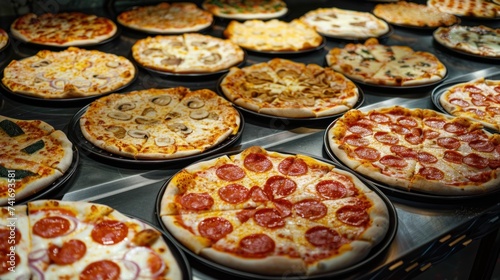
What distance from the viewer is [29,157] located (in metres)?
3.49

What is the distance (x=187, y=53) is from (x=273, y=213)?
2827mm

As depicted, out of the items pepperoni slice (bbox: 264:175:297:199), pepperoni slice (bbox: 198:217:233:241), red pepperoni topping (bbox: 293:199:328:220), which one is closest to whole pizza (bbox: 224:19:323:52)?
pepperoni slice (bbox: 264:175:297:199)

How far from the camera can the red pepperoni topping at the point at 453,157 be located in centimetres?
385

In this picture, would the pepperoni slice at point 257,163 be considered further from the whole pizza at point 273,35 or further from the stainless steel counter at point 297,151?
the whole pizza at point 273,35

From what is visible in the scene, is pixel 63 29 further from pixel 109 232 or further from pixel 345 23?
pixel 109 232

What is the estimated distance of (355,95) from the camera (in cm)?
469

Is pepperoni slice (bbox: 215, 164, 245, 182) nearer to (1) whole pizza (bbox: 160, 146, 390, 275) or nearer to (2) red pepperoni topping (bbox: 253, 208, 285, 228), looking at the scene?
(1) whole pizza (bbox: 160, 146, 390, 275)

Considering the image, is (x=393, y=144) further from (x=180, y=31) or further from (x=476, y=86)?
(x=180, y=31)

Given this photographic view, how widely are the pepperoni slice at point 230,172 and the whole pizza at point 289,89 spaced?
928 mm

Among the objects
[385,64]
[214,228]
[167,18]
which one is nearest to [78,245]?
[214,228]

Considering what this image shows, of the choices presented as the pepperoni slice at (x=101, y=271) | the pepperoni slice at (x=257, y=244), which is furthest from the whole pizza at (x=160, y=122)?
the pepperoni slice at (x=101, y=271)

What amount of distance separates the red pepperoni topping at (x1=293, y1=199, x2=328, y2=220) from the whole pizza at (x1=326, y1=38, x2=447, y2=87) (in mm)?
2165

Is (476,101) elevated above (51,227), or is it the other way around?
(51,227)

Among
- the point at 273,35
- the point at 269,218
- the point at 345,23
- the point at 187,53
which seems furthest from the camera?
the point at 345,23
